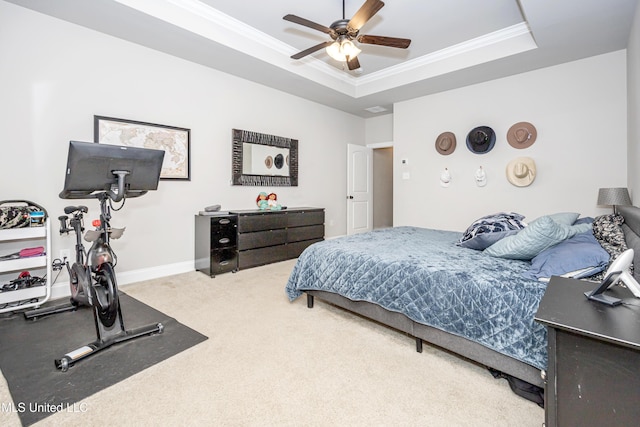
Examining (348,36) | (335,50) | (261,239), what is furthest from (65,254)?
(348,36)

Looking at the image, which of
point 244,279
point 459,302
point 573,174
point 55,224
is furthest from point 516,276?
point 55,224

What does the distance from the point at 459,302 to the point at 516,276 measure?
34cm

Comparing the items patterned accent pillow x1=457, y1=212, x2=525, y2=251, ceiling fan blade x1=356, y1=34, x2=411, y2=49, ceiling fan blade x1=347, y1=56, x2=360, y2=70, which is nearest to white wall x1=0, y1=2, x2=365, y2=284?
ceiling fan blade x1=347, y1=56, x2=360, y2=70

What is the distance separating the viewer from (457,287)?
1737 millimetres

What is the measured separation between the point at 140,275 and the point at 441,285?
10.8 feet

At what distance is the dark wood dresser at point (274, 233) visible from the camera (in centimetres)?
401

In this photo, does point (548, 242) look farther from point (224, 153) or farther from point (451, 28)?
point (224, 153)

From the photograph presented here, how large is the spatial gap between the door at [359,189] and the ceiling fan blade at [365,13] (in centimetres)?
355

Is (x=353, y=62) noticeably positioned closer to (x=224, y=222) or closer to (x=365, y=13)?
(x=365, y=13)

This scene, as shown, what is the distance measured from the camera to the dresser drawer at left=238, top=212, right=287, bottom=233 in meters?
3.97

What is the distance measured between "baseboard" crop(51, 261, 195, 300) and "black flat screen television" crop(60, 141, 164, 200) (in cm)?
154

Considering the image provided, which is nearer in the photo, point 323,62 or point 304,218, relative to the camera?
point 323,62

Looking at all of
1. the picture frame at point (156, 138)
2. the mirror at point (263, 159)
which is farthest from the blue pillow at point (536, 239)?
the mirror at point (263, 159)

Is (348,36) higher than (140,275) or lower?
higher
